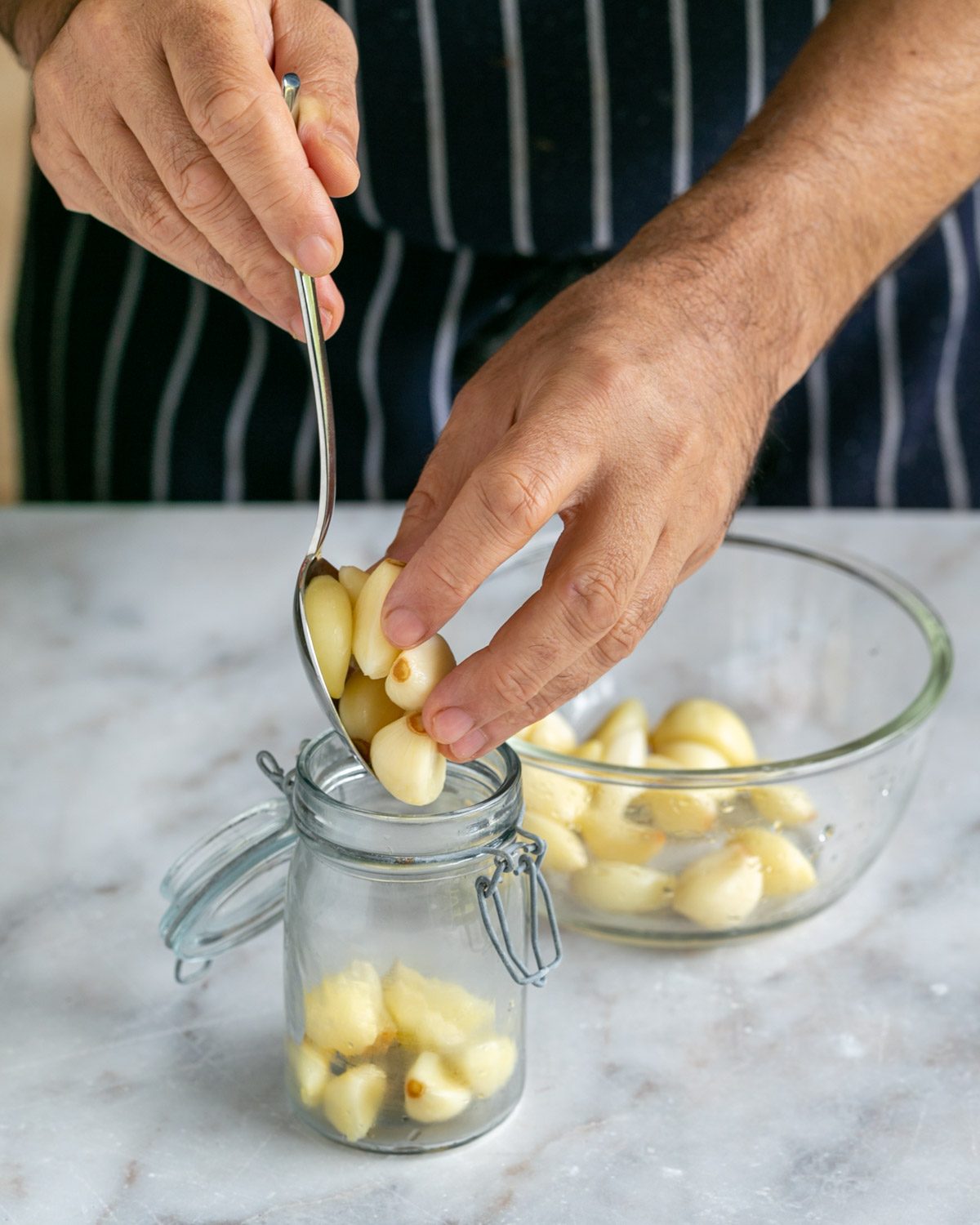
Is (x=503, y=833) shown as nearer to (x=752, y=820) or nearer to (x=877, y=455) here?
(x=752, y=820)

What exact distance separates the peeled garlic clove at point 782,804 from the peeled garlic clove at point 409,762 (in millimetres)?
153

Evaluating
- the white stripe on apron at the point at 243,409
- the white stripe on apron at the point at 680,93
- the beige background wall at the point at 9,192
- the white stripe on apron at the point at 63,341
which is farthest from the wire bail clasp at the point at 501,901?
the beige background wall at the point at 9,192

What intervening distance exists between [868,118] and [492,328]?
0.39m

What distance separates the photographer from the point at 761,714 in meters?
0.83

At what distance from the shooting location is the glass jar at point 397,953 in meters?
0.51

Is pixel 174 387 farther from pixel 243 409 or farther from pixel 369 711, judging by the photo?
pixel 369 711

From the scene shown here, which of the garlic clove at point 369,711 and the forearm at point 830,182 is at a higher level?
the forearm at point 830,182

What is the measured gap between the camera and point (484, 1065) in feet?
1.73

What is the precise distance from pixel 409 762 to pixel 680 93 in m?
0.61

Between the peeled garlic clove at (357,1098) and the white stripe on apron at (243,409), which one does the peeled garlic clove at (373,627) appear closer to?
the peeled garlic clove at (357,1098)

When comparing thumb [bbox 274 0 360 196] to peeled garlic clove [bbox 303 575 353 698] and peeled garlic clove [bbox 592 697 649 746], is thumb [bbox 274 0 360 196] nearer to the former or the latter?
peeled garlic clove [bbox 303 575 353 698]

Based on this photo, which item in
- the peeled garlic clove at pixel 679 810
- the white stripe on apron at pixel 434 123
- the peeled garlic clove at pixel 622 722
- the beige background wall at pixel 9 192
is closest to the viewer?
the peeled garlic clove at pixel 679 810

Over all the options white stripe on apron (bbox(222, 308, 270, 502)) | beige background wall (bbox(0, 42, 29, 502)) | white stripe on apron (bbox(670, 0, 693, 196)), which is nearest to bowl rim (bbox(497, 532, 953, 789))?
white stripe on apron (bbox(670, 0, 693, 196))

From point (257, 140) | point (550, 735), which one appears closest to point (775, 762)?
point (550, 735)
